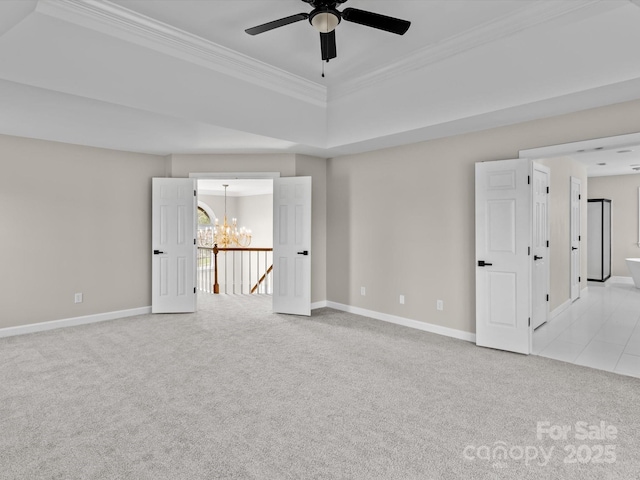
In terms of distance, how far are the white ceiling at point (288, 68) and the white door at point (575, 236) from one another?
347 centimetres

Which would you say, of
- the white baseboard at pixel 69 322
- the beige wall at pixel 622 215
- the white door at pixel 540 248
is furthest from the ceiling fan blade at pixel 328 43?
the beige wall at pixel 622 215

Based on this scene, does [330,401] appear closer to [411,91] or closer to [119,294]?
[411,91]

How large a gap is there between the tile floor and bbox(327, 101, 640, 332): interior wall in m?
0.99

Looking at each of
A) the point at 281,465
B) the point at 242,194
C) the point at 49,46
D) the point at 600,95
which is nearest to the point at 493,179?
the point at 600,95

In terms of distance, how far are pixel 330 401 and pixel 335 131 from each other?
354 cm

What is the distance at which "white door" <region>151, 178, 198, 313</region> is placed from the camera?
5.77m

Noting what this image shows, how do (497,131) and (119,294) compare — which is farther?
(119,294)

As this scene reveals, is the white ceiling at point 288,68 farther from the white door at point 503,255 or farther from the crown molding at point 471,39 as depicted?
the white door at point 503,255

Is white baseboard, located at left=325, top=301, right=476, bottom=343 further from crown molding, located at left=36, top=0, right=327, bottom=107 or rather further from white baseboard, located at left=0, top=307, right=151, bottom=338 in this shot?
crown molding, located at left=36, top=0, right=327, bottom=107

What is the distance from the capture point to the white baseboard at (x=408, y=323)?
4.60 meters

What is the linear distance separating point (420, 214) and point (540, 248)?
1.73 m

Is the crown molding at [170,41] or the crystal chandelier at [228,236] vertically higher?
the crown molding at [170,41]

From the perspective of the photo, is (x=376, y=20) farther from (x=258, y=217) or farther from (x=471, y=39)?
(x=258, y=217)

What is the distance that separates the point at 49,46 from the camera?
303 cm
